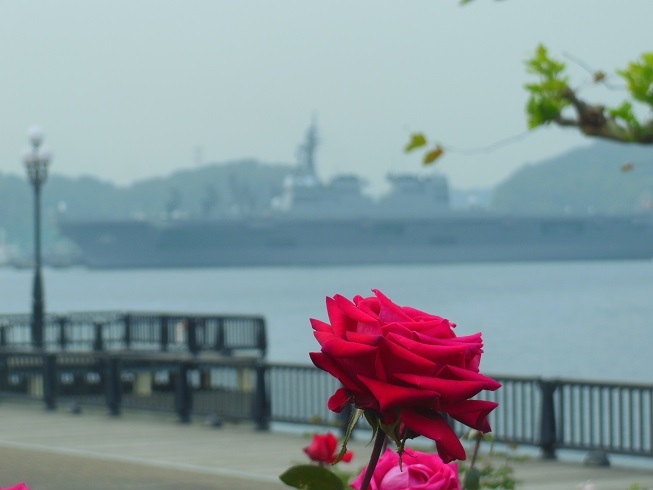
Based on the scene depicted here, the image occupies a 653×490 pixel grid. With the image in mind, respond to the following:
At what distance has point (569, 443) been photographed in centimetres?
1263

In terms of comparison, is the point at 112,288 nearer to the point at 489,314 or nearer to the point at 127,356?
the point at 489,314

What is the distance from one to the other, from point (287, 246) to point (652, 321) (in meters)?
67.5

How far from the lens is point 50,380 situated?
57.5ft

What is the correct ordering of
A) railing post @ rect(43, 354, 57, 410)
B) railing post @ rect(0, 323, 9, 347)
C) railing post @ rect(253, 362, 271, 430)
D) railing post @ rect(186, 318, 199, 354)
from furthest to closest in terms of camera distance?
1. railing post @ rect(186, 318, 199, 354)
2. railing post @ rect(0, 323, 9, 347)
3. railing post @ rect(43, 354, 57, 410)
4. railing post @ rect(253, 362, 271, 430)

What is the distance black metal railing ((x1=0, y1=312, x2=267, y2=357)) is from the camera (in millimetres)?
24531

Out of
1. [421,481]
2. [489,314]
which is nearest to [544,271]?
[489,314]

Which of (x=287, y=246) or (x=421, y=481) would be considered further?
(x=287, y=246)

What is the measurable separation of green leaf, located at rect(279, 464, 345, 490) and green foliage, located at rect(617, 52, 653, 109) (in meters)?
1.98

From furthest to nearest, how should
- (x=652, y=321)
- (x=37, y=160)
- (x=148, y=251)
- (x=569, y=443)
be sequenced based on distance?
(x=148, y=251), (x=652, y=321), (x=37, y=160), (x=569, y=443)

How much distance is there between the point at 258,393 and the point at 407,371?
13795mm

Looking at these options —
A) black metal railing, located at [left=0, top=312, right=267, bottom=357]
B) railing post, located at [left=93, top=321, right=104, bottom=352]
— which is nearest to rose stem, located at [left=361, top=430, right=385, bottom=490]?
black metal railing, located at [left=0, top=312, right=267, bottom=357]

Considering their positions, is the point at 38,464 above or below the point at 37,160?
below

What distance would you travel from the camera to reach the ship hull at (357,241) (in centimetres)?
13338

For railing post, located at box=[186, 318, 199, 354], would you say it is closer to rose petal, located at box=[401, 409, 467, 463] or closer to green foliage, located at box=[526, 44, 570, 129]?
green foliage, located at box=[526, 44, 570, 129]
